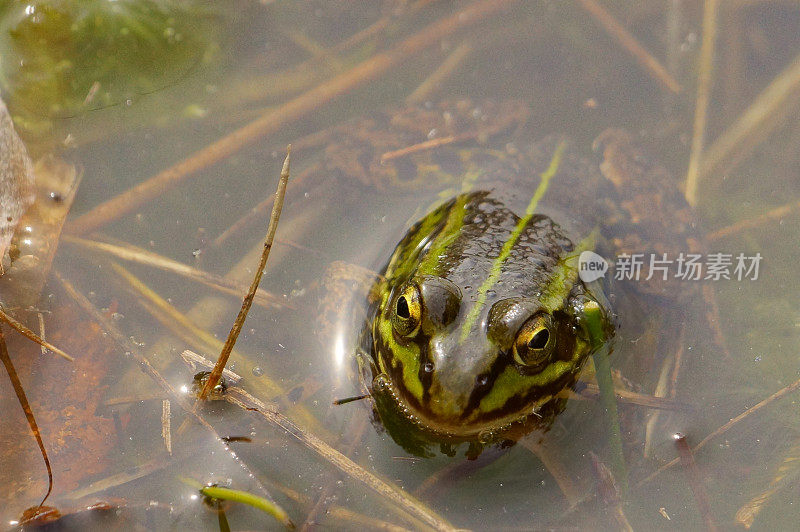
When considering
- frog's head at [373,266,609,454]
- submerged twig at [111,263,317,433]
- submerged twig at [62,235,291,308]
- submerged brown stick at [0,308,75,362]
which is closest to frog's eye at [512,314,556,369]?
frog's head at [373,266,609,454]

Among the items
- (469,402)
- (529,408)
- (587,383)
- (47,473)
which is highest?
(469,402)

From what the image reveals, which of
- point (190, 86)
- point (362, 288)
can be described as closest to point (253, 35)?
point (190, 86)

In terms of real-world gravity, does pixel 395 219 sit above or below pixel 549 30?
below

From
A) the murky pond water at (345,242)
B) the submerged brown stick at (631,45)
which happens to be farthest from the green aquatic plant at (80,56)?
the submerged brown stick at (631,45)

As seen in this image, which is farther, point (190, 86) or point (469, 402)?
point (190, 86)

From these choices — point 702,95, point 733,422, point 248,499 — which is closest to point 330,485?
point 248,499

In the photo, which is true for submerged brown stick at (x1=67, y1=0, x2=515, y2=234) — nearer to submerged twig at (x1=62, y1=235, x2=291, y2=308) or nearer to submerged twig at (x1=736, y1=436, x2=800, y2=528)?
submerged twig at (x1=62, y1=235, x2=291, y2=308)

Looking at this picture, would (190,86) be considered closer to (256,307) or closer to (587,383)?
(256,307)

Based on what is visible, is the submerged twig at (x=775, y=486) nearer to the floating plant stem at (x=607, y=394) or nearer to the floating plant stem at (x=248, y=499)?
the floating plant stem at (x=607, y=394)

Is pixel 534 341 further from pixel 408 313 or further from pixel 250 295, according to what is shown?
pixel 250 295
